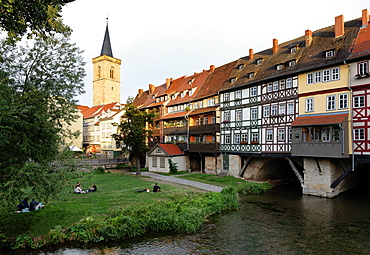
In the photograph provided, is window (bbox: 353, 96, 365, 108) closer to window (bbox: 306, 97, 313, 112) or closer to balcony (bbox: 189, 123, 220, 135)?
window (bbox: 306, 97, 313, 112)

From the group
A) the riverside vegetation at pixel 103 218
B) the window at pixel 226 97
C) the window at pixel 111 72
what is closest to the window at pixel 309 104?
the riverside vegetation at pixel 103 218

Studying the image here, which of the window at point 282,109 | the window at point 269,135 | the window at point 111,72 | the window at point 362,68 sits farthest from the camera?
the window at point 111,72

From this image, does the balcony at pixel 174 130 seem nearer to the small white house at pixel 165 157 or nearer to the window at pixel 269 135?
the small white house at pixel 165 157

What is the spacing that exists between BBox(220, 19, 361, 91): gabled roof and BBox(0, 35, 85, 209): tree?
17764 mm

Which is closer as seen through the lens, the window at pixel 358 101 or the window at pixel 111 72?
the window at pixel 358 101

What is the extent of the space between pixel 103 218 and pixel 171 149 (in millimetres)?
21438

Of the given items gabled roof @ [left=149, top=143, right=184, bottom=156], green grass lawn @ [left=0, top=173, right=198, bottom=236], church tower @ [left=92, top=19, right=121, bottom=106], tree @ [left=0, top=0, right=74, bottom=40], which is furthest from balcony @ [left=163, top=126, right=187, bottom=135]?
church tower @ [left=92, top=19, right=121, bottom=106]

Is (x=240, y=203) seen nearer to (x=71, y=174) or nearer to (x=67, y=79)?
(x=71, y=174)

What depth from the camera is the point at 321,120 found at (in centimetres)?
1995

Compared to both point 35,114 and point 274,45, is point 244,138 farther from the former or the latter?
point 35,114

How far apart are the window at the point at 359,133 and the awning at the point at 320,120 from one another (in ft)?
3.85

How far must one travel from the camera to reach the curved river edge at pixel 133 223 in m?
11.8

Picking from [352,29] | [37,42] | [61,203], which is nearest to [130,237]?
[61,203]

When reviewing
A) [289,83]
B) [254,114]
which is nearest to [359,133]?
[289,83]
